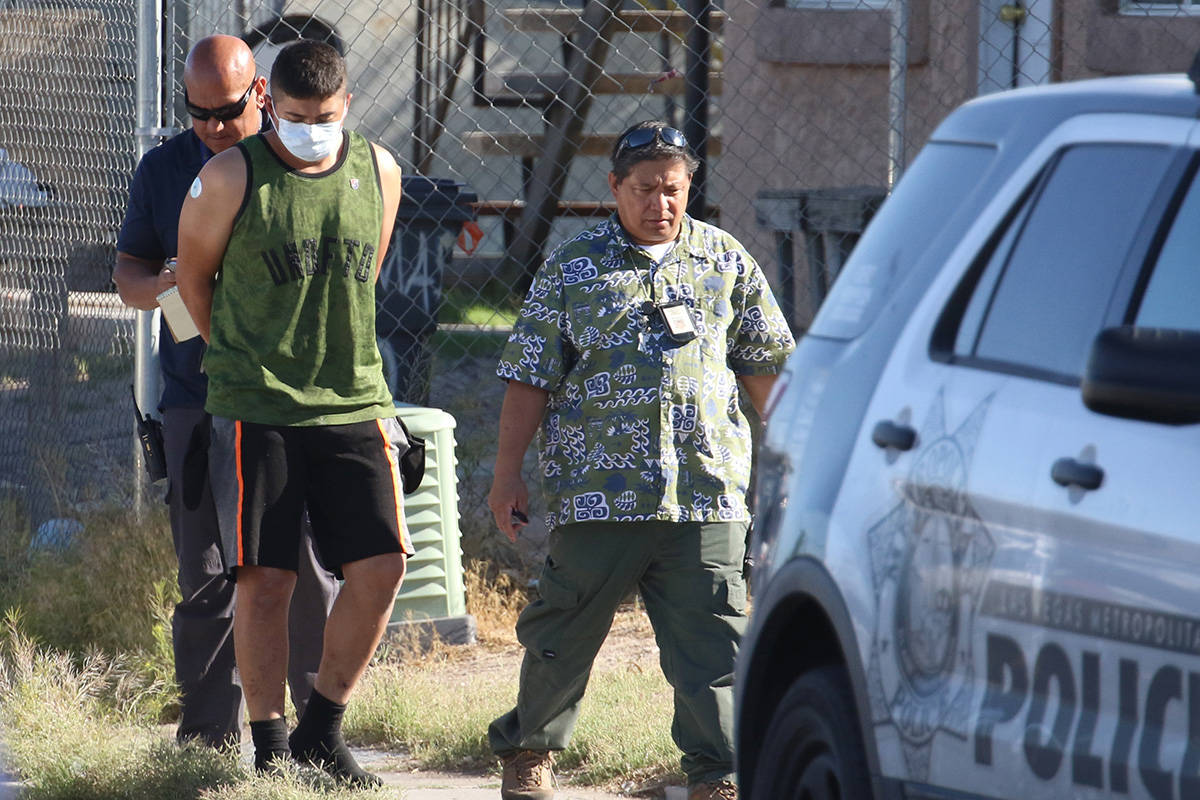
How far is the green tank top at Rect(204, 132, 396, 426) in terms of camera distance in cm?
493

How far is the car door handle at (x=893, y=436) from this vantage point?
10.5 feet

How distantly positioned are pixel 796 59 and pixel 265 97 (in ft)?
17.1

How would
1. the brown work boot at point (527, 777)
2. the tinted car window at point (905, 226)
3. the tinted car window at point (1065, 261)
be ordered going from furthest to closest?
the brown work boot at point (527, 777)
the tinted car window at point (905, 226)
the tinted car window at point (1065, 261)

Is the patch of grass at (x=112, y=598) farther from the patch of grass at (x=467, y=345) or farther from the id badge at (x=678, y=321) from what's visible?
the patch of grass at (x=467, y=345)

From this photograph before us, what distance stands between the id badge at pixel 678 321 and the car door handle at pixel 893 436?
152 cm

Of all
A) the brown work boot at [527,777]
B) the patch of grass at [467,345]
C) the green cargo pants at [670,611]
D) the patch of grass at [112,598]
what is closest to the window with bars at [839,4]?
the patch of grass at [467,345]

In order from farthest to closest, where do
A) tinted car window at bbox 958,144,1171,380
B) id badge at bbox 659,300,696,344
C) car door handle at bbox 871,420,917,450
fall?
id badge at bbox 659,300,696,344, car door handle at bbox 871,420,917,450, tinted car window at bbox 958,144,1171,380

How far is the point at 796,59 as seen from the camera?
10141 mm

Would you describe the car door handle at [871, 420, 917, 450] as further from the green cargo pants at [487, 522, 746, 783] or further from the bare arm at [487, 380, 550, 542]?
the bare arm at [487, 380, 550, 542]

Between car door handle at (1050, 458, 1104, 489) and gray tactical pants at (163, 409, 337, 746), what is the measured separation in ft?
9.89

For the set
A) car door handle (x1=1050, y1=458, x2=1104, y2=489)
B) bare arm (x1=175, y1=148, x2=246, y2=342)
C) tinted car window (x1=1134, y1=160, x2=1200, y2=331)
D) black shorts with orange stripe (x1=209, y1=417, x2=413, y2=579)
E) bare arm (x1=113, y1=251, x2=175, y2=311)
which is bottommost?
black shorts with orange stripe (x1=209, y1=417, x2=413, y2=579)

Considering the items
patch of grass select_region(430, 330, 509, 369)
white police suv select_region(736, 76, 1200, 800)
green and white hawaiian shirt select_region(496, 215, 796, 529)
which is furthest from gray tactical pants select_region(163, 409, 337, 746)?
patch of grass select_region(430, 330, 509, 369)

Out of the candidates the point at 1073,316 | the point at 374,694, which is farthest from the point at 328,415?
the point at 1073,316

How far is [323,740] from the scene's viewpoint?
512cm
